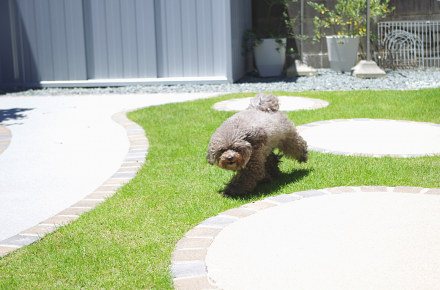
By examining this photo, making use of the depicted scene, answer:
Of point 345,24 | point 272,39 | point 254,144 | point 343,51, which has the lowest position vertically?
point 254,144

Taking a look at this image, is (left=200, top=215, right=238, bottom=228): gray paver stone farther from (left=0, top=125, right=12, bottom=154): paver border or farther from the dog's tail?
(left=0, top=125, right=12, bottom=154): paver border

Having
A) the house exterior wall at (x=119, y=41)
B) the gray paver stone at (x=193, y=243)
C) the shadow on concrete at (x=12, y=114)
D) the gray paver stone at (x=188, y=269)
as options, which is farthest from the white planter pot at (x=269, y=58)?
the gray paver stone at (x=188, y=269)

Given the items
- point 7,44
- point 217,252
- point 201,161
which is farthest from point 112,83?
point 217,252

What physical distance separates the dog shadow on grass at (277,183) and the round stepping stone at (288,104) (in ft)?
9.76

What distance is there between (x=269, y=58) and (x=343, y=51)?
1.86 metres

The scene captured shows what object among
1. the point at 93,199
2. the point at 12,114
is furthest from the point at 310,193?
the point at 12,114

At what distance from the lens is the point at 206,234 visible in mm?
2943

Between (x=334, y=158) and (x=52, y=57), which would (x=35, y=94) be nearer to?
(x=52, y=57)

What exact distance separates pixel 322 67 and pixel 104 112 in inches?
272

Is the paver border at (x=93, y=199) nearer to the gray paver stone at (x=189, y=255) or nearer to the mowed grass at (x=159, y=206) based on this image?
the mowed grass at (x=159, y=206)

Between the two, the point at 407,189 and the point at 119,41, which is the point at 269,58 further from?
the point at 407,189

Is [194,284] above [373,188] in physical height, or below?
below

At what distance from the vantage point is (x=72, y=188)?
408 centimetres

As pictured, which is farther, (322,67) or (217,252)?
(322,67)
